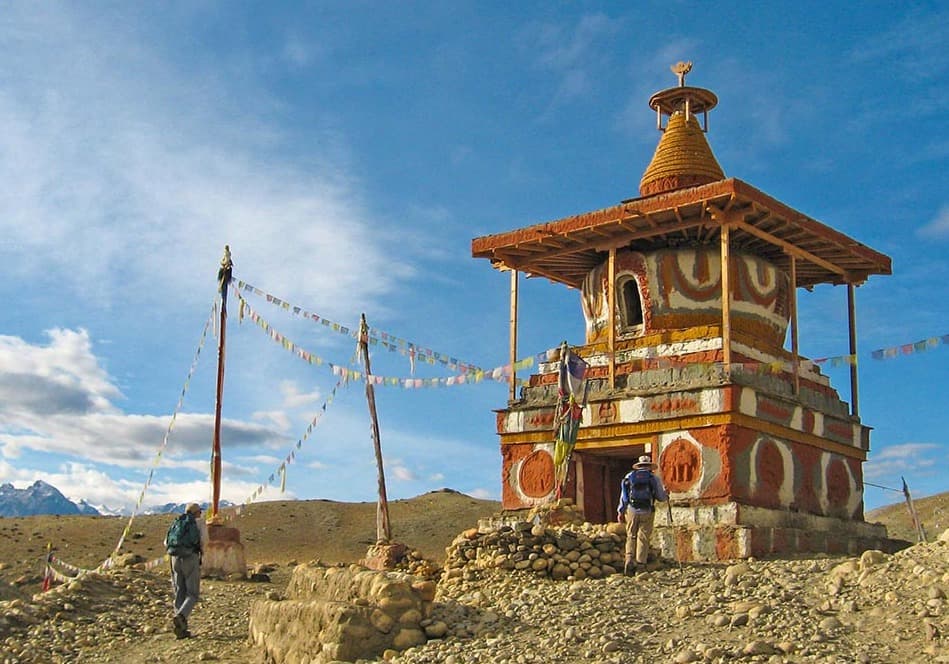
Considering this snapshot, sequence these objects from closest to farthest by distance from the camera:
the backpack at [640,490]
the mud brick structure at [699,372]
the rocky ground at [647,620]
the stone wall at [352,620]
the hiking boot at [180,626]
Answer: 1. the rocky ground at [647,620]
2. the stone wall at [352,620]
3. the hiking boot at [180,626]
4. the backpack at [640,490]
5. the mud brick structure at [699,372]


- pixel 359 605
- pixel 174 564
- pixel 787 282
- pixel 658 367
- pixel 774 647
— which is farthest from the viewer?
pixel 787 282

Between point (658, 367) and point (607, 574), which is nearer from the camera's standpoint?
point (607, 574)

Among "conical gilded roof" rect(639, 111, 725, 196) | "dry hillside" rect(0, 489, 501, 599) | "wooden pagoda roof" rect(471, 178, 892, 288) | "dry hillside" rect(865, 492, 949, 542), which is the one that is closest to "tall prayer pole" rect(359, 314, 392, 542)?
"wooden pagoda roof" rect(471, 178, 892, 288)

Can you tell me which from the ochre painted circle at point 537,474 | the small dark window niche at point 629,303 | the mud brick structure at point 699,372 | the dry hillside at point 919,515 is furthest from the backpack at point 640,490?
the dry hillside at point 919,515

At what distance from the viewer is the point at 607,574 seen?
1683 cm

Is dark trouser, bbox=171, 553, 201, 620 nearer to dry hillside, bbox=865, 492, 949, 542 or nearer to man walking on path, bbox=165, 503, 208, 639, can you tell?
man walking on path, bbox=165, 503, 208, 639

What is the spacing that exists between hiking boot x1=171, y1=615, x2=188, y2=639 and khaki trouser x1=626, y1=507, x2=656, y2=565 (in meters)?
6.65

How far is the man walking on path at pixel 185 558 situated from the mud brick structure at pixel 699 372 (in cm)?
799

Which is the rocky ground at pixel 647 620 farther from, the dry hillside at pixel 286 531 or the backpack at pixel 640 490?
the dry hillside at pixel 286 531

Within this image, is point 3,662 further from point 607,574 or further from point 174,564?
point 607,574

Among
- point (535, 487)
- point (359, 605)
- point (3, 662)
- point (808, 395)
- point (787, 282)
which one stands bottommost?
point (3, 662)

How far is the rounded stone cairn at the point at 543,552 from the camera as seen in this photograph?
55.0 ft

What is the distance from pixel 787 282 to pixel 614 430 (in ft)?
20.8

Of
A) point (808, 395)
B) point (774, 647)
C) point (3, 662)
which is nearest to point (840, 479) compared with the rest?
point (808, 395)
